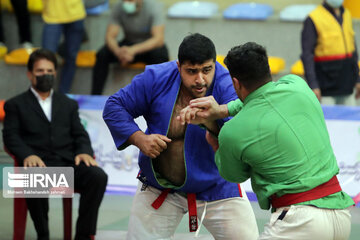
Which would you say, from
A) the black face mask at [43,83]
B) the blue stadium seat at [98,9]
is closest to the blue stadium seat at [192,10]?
the blue stadium seat at [98,9]

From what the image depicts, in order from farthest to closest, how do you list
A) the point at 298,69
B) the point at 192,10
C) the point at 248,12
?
the point at 192,10
the point at 248,12
the point at 298,69

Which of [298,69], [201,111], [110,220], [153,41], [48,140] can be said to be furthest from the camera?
[298,69]

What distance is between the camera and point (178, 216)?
3.93m

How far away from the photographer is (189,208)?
385cm

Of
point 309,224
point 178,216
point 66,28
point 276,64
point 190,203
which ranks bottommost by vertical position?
point 178,216

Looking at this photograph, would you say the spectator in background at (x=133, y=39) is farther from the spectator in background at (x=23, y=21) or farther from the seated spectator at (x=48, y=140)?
the seated spectator at (x=48, y=140)

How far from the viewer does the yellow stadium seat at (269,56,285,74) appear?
28.0ft

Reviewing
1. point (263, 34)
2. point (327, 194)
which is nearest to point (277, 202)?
point (327, 194)

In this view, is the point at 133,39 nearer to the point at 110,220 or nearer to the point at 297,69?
the point at 297,69

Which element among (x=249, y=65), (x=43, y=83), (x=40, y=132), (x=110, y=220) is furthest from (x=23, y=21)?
(x=249, y=65)

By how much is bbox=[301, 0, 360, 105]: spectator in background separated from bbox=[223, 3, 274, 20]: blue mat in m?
2.09

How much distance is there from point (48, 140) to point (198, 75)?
2.38m

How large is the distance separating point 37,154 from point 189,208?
214cm

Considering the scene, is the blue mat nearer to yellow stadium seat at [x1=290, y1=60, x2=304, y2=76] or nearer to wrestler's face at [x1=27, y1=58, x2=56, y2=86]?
yellow stadium seat at [x1=290, y1=60, x2=304, y2=76]
